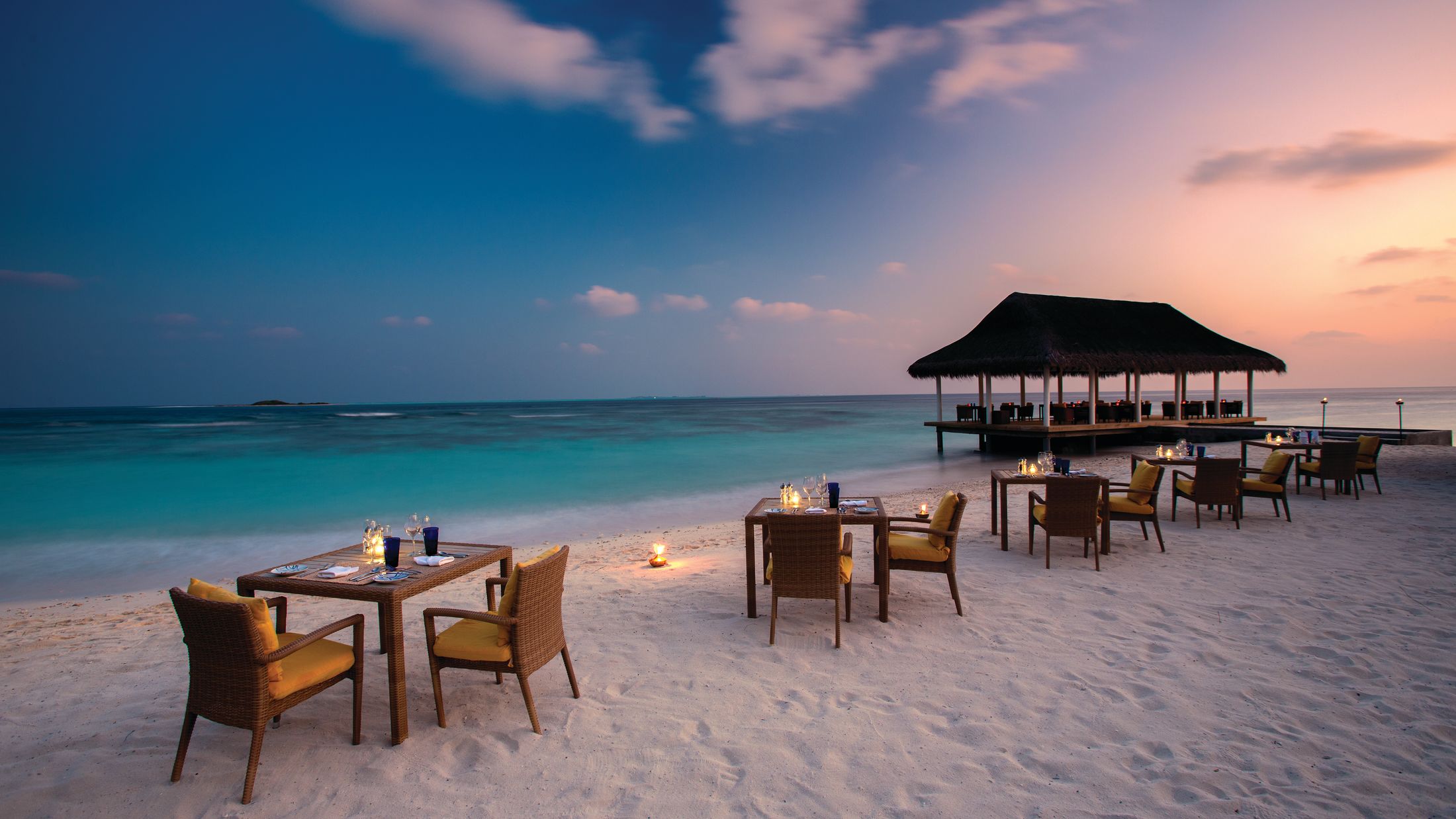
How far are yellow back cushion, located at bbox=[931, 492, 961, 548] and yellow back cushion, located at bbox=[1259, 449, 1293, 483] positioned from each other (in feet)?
16.6

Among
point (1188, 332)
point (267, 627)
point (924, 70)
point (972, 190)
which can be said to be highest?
point (924, 70)

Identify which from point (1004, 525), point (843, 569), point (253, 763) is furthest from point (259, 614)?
point (1004, 525)

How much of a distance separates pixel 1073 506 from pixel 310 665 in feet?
16.9

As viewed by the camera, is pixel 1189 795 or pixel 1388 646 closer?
pixel 1189 795

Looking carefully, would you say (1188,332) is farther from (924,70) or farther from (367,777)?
(367,777)

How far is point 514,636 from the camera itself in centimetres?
246

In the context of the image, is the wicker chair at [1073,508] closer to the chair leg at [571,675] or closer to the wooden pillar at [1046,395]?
the chair leg at [571,675]

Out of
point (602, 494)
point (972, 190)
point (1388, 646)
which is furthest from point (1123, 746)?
point (972, 190)

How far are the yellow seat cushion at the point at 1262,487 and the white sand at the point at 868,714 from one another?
187 centimetres

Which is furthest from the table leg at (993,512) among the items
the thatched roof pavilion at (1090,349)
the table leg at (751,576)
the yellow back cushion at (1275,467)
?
the thatched roof pavilion at (1090,349)

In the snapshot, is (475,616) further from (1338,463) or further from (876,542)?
(1338,463)

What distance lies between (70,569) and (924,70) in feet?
54.2

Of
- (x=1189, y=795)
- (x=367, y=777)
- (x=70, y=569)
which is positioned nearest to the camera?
(x=1189, y=795)

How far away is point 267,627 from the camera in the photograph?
221 cm
